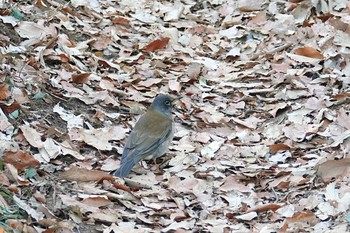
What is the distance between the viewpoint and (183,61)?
31.4 feet

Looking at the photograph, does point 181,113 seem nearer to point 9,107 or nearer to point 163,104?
point 163,104

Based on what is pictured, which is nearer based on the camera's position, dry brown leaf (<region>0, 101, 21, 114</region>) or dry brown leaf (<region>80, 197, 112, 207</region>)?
dry brown leaf (<region>80, 197, 112, 207</region>)

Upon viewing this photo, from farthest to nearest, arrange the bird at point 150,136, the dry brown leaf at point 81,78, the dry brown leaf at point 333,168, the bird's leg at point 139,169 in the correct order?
the dry brown leaf at point 81,78 → the bird's leg at point 139,169 → the bird at point 150,136 → the dry brown leaf at point 333,168

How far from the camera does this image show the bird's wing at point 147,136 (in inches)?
271

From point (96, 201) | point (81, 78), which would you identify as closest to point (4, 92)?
point (81, 78)

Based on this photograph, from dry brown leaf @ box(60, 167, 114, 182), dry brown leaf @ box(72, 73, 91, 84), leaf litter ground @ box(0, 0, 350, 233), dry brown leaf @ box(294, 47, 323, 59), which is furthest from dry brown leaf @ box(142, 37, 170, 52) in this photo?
dry brown leaf @ box(60, 167, 114, 182)

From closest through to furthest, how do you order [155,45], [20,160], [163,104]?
[20,160] → [163,104] → [155,45]

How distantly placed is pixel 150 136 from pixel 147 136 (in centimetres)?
3

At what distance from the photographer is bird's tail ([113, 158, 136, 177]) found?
6.61m

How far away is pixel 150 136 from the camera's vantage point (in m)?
7.16

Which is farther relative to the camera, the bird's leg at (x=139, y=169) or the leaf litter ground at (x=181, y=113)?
the bird's leg at (x=139, y=169)

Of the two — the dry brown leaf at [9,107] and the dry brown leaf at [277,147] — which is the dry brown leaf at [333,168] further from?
the dry brown leaf at [9,107]

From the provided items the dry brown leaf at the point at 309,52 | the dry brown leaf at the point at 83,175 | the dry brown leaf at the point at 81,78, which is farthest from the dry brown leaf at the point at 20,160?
the dry brown leaf at the point at 309,52

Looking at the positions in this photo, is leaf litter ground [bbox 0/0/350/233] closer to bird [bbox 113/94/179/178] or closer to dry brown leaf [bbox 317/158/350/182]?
dry brown leaf [bbox 317/158/350/182]
